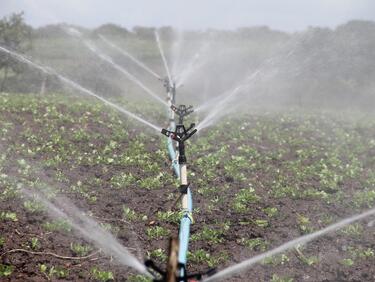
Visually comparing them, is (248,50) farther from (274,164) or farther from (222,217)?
(222,217)

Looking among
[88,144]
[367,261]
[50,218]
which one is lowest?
[367,261]

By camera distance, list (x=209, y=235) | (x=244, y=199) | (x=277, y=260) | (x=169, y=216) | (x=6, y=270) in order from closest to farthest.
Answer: (x=6, y=270)
(x=277, y=260)
(x=209, y=235)
(x=169, y=216)
(x=244, y=199)

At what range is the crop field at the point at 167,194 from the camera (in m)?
12.6

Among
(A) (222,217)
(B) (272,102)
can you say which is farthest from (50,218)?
(B) (272,102)

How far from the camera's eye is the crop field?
41.5 feet

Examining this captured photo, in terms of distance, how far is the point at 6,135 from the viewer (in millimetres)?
20516

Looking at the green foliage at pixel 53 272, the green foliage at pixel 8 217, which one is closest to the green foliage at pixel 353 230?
the green foliage at pixel 53 272

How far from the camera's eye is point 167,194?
1675 cm

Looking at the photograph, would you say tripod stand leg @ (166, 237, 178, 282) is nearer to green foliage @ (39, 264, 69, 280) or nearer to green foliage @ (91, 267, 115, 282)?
green foliage @ (91, 267, 115, 282)

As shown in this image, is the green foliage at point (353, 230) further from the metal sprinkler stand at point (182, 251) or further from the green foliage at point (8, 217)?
the green foliage at point (8, 217)

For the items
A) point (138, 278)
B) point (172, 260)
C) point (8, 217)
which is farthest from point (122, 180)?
point (172, 260)

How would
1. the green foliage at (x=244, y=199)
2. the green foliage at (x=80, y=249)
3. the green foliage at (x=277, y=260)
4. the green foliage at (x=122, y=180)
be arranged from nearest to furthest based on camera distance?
the green foliage at (x=80, y=249) → the green foliage at (x=277, y=260) → the green foliage at (x=244, y=199) → the green foliage at (x=122, y=180)

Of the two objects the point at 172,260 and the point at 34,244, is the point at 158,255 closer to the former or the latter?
the point at 34,244

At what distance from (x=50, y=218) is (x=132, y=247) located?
2.37 metres
